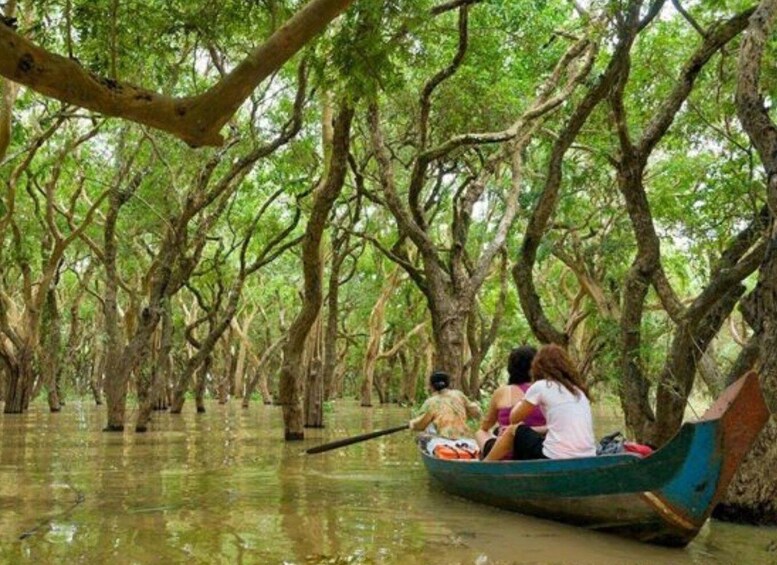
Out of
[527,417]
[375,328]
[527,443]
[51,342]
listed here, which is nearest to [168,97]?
[527,443]

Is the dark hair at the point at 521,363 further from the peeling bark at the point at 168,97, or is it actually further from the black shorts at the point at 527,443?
the peeling bark at the point at 168,97

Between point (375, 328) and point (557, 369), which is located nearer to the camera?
point (557, 369)

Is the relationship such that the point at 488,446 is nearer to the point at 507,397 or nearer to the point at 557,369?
the point at 507,397

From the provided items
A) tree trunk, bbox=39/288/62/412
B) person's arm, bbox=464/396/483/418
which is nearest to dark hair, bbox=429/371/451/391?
person's arm, bbox=464/396/483/418

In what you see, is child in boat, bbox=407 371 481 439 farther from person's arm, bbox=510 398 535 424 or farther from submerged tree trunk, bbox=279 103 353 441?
submerged tree trunk, bbox=279 103 353 441

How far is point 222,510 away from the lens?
22.9 ft

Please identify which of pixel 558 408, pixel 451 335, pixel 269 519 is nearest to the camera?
pixel 558 408

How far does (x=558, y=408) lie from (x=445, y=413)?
9.14ft

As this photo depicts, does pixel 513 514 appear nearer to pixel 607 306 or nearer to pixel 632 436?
pixel 632 436

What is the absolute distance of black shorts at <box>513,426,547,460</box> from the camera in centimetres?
668

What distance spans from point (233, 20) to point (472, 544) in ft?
19.0

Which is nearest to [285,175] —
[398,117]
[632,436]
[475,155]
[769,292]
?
[398,117]

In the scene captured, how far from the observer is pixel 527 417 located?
713 cm

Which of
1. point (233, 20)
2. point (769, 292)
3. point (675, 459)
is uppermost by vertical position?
point (233, 20)
